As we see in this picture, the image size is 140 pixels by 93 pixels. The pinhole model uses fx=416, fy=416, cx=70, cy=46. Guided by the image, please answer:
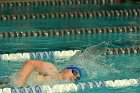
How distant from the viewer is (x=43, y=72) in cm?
470

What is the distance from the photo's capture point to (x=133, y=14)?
8203 mm

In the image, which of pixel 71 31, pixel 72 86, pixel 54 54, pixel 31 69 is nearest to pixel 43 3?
pixel 71 31

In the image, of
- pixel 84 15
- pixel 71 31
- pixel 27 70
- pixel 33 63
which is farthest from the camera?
pixel 84 15

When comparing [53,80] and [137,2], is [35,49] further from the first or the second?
[137,2]

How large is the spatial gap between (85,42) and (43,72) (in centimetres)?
206

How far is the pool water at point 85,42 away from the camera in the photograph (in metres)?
5.25

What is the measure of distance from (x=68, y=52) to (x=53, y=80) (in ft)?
4.47

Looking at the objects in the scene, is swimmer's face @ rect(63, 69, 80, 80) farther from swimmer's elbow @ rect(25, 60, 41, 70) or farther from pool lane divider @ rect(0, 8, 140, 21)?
pool lane divider @ rect(0, 8, 140, 21)

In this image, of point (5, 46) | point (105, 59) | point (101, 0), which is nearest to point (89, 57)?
point (105, 59)

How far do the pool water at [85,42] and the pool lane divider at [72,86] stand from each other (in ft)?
0.15

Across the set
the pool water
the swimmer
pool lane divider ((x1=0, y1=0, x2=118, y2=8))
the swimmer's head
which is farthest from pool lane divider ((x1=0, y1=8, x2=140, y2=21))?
the swimmer's head

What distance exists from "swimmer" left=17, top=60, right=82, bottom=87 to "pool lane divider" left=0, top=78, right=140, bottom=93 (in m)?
0.10

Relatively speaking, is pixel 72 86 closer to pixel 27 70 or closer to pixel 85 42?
pixel 27 70

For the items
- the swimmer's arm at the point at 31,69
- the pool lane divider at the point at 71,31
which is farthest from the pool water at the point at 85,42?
the swimmer's arm at the point at 31,69
